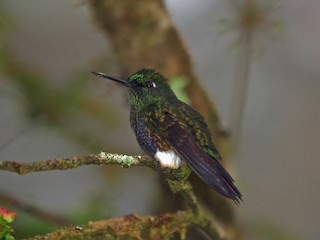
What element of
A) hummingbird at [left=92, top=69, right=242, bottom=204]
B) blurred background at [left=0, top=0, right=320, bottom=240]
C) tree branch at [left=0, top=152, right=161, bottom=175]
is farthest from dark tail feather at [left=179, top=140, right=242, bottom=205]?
blurred background at [left=0, top=0, right=320, bottom=240]

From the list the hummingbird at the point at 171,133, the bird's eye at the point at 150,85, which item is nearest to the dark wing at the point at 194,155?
the hummingbird at the point at 171,133

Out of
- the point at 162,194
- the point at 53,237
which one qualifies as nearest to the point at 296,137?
the point at 162,194

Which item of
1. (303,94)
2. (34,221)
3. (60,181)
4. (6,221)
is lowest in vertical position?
(6,221)

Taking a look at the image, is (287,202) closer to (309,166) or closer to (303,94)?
(309,166)

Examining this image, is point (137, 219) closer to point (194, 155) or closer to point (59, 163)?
point (194, 155)

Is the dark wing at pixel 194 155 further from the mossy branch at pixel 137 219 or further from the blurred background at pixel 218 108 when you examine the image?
the blurred background at pixel 218 108
